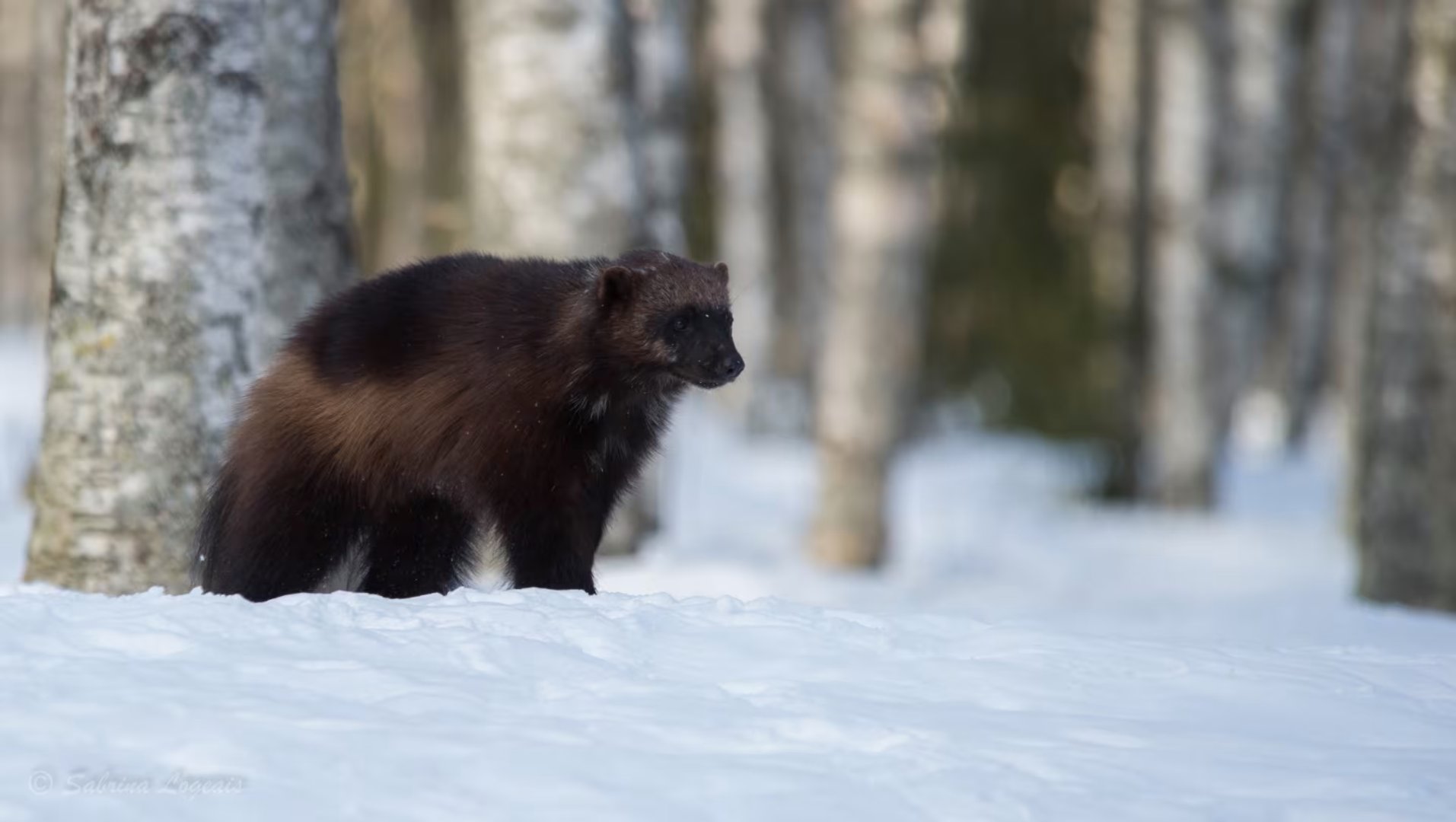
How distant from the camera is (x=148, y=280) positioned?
5703 millimetres

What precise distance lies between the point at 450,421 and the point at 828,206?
54.2 ft

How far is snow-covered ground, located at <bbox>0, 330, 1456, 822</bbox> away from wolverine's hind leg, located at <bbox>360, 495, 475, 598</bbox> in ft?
3.13

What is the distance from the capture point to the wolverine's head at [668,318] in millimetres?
5562

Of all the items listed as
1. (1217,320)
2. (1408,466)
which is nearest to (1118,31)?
(1217,320)

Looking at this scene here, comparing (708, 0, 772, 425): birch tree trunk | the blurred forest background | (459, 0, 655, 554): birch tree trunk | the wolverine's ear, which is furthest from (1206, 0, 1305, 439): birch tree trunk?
the wolverine's ear

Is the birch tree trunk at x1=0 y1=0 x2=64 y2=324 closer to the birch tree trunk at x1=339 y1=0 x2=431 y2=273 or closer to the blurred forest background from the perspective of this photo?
the blurred forest background

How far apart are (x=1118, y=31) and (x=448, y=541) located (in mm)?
14164

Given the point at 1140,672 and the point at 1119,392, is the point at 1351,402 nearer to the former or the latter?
the point at 1119,392

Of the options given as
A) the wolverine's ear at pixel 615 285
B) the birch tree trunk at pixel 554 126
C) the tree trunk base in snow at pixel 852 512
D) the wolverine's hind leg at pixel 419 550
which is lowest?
the tree trunk base in snow at pixel 852 512

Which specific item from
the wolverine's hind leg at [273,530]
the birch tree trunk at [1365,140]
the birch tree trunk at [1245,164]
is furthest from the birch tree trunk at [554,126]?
the birch tree trunk at [1245,164]

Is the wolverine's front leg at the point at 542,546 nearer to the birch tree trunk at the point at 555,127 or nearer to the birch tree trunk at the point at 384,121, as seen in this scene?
the birch tree trunk at the point at 555,127

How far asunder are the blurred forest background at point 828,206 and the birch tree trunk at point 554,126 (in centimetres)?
2

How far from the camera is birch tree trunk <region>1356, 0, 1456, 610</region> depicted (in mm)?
9016

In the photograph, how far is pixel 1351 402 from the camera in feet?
47.6
